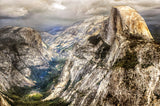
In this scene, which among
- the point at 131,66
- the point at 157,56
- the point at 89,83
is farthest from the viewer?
the point at 89,83

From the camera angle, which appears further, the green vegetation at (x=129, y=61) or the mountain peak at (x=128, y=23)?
the mountain peak at (x=128, y=23)

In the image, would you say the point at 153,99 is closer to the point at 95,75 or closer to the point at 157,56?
the point at 157,56

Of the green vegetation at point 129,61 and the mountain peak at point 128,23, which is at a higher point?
the mountain peak at point 128,23

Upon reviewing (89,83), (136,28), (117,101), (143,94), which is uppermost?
(136,28)

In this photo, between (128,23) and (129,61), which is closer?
(129,61)

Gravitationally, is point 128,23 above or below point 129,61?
above

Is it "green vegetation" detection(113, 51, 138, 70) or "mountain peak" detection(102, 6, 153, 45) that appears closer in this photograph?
Result: "green vegetation" detection(113, 51, 138, 70)

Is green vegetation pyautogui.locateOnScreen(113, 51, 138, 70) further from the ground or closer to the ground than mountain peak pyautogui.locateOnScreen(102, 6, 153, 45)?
closer to the ground

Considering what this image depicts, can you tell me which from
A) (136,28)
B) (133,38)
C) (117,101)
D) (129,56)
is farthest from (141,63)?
(136,28)
